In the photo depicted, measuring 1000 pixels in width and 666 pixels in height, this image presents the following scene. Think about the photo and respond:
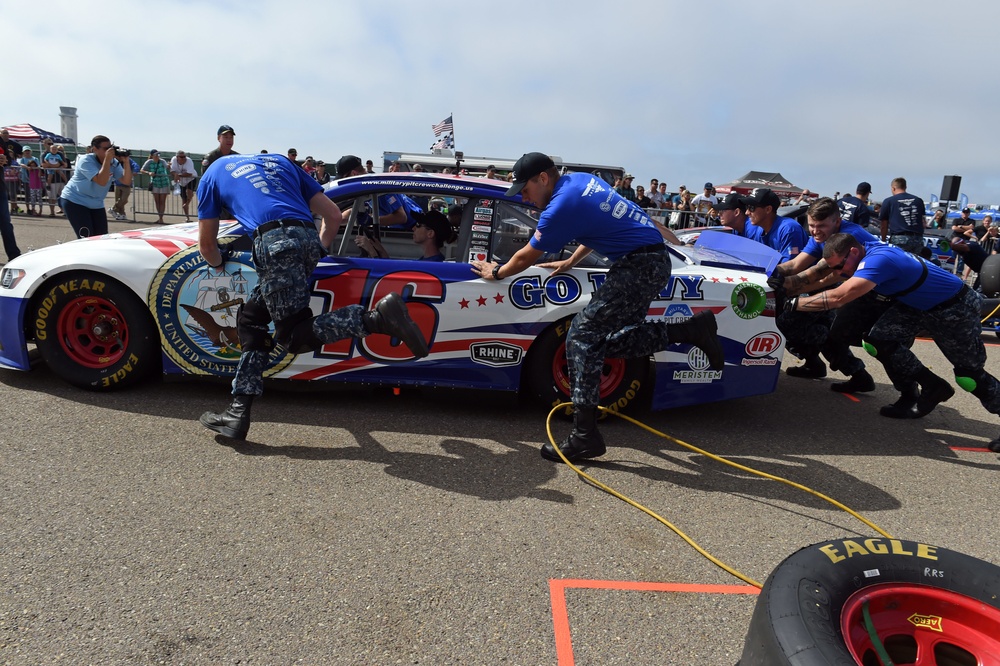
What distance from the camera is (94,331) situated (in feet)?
14.1

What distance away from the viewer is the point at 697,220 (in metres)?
15.0

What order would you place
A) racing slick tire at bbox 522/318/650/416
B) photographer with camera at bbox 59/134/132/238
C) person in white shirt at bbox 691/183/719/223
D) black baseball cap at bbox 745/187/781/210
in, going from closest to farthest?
racing slick tire at bbox 522/318/650/416 < black baseball cap at bbox 745/187/781/210 < photographer with camera at bbox 59/134/132/238 < person in white shirt at bbox 691/183/719/223

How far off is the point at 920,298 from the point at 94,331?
17.2ft

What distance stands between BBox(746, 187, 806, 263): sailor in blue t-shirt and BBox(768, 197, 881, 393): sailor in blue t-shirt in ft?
1.88

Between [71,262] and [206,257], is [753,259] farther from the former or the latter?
[71,262]

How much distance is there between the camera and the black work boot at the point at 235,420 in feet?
12.3

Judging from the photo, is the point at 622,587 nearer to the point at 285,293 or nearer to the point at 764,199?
the point at 285,293

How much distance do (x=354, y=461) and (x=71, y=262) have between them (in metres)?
2.14

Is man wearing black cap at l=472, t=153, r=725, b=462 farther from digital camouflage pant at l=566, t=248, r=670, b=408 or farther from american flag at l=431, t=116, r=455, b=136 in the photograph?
american flag at l=431, t=116, r=455, b=136

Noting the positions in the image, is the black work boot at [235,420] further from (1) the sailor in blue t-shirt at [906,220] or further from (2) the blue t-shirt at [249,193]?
(1) the sailor in blue t-shirt at [906,220]

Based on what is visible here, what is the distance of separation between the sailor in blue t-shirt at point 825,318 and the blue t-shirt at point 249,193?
2993 millimetres

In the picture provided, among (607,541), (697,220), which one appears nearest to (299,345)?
(607,541)

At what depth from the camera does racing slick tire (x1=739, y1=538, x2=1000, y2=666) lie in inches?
79.6

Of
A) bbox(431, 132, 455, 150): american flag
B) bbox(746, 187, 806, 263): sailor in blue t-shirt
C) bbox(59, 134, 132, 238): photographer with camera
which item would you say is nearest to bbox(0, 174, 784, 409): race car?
bbox(746, 187, 806, 263): sailor in blue t-shirt
